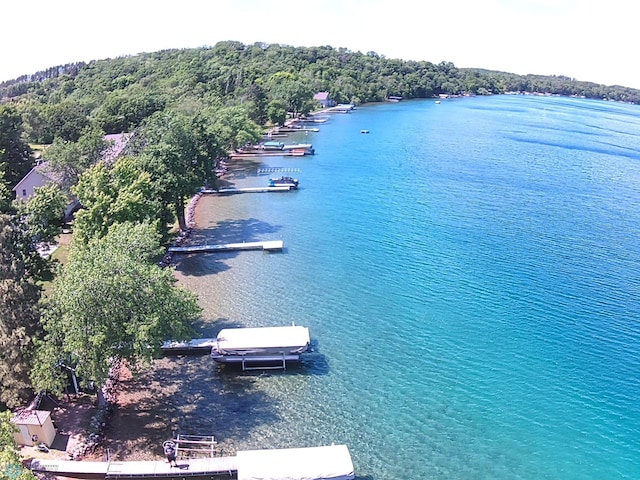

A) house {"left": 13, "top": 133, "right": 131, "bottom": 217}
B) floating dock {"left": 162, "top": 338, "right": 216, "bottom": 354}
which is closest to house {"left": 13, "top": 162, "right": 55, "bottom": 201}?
house {"left": 13, "top": 133, "right": 131, "bottom": 217}

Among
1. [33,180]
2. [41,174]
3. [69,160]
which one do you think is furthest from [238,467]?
[33,180]

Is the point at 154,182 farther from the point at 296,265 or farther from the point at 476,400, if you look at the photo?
the point at 476,400

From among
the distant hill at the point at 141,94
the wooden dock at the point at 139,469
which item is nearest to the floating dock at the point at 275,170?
the distant hill at the point at 141,94

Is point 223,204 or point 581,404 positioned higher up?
point 223,204

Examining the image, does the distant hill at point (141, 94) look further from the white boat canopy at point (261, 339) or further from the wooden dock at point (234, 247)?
the white boat canopy at point (261, 339)

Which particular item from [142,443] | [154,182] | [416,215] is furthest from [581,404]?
[154,182]

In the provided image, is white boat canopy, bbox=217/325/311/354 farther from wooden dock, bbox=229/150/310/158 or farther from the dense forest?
wooden dock, bbox=229/150/310/158
